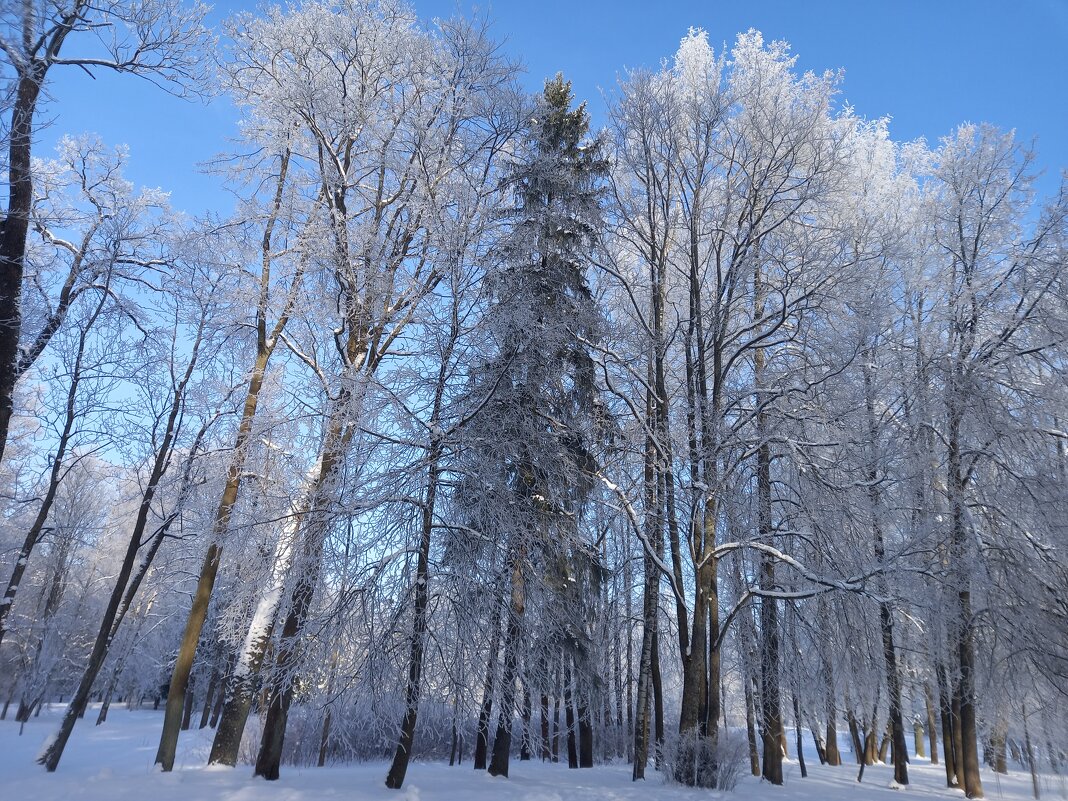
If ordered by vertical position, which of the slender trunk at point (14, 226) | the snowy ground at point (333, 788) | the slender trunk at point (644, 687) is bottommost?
the snowy ground at point (333, 788)

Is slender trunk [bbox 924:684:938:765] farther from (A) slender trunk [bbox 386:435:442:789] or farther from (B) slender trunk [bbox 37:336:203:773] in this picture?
(B) slender trunk [bbox 37:336:203:773]

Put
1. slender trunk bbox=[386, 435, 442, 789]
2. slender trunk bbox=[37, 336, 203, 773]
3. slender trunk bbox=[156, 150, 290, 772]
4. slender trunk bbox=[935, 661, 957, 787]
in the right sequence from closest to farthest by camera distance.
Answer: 1. slender trunk bbox=[386, 435, 442, 789]
2. slender trunk bbox=[156, 150, 290, 772]
3. slender trunk bbox=[37, 336, 203, 773]
4. slender trunk bbox=[935, 661, 957, 787]

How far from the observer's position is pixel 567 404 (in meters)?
12.0

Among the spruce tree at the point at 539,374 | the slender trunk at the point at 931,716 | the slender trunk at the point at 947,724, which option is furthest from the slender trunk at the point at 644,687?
the slender trunk at the point at 931,716

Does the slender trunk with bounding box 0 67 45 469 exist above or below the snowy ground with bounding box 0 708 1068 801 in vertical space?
above

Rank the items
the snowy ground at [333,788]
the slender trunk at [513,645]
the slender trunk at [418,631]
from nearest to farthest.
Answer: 1. the snowy ground at [333,788]
2. the slender trunk at [418,631]
3. the slender trunk at [513,645]

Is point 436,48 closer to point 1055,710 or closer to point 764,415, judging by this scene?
point 764,415

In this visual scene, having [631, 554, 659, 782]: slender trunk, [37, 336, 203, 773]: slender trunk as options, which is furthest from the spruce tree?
[37, 336, 203, 773]: slender trunk

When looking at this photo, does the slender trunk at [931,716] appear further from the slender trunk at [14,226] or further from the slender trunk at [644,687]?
the slender trunk at [14,226]

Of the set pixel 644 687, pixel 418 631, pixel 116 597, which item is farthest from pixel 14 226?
pixel 644 687

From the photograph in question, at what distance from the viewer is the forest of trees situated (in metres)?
8.88

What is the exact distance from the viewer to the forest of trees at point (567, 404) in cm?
888

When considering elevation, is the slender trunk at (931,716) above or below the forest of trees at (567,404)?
below

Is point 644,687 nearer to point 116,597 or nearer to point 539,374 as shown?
point 539,374
